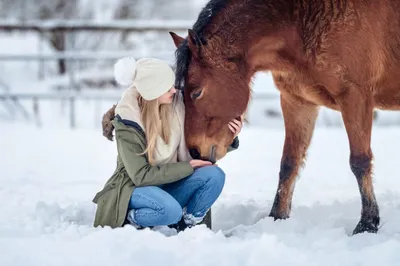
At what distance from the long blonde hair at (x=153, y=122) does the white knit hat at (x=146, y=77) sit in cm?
7

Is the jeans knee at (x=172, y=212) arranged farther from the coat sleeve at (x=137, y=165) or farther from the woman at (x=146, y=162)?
the coat sleeve at (x=137, y=165)

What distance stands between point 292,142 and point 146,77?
148cm

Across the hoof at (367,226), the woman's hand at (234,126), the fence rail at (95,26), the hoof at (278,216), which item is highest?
the woman's hand at (234,126)

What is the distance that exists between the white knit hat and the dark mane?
0.42 feet

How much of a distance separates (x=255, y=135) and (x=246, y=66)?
510 centimetres

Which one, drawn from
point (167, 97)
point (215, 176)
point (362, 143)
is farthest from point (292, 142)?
point (167, 97)

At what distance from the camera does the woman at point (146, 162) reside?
355cm

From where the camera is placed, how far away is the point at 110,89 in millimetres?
11648

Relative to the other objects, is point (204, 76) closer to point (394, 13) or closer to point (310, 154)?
point (394, 13)

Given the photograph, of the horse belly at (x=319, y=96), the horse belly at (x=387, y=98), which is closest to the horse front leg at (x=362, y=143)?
the horse belly at (x=319, y=96)

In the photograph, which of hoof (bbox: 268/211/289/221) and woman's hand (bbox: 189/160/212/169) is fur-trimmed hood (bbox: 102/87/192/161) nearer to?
woman's hand (bbox: 189/160/212/169)

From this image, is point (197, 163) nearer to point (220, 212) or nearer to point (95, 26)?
point (220, 212)

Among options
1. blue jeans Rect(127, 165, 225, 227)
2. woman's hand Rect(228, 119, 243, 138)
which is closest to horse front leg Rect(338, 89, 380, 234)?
woman's hand Rect(228, 119, 243, 138)

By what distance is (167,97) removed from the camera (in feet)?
12.0
